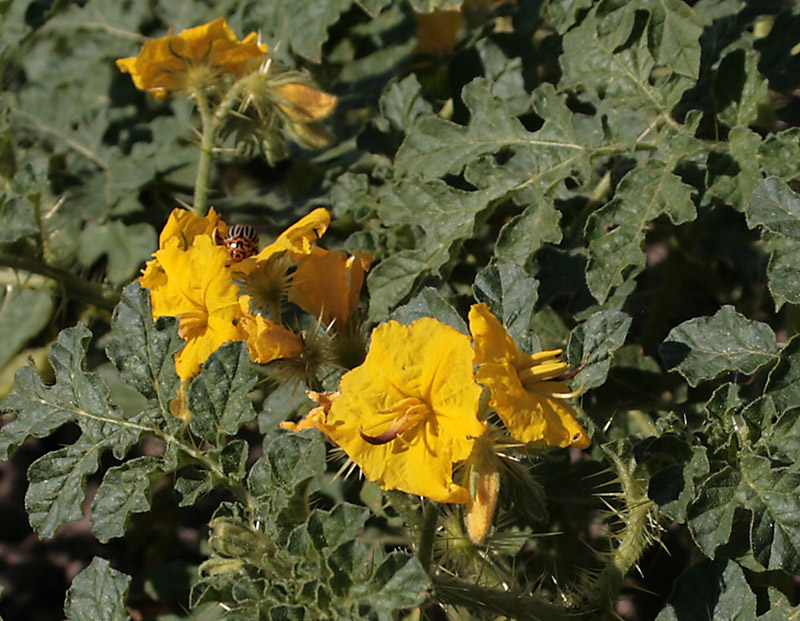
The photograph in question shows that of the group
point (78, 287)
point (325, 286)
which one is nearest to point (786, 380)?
point (325, 286)

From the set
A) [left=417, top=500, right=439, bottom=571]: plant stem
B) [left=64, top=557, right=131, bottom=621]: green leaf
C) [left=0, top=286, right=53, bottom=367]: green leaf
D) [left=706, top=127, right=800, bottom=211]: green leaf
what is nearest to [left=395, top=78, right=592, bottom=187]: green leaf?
[left=706, top=127, right=800, bottom=211]: green leaf

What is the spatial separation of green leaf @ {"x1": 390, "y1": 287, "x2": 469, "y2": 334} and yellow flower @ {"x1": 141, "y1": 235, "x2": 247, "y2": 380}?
329 millimetres

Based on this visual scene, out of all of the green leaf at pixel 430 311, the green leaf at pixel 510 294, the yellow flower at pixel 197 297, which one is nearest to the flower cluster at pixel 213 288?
the yellow flower at pixel 197 297

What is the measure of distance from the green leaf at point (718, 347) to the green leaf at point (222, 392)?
82 cm

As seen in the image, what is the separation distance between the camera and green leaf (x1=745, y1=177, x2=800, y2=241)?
179 centimetres

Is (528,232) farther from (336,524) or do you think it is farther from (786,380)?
(336,524)

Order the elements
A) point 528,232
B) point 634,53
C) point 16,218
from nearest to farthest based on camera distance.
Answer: point 528,232, point 634,53, point 16,218

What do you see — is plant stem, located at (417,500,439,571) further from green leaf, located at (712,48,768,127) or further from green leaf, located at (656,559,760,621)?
green leaf, located at (712,48,768,127)

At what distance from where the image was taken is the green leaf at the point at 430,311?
1773 millimetres

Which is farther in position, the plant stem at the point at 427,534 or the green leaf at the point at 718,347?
the green leaf at the point at 718,347

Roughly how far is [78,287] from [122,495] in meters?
1.10

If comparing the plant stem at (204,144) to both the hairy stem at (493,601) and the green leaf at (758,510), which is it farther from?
the green leaf at (758,510)

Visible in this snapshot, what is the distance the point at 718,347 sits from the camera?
185cm

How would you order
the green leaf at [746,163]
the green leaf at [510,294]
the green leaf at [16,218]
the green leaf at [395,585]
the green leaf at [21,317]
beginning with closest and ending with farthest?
1. the green leaf at [395,585]
2. the green leaf at [510,294]
3. the green leaf at [746,163]
4. the green leaf at [16,218]
5. the green leaf at [21,317]
